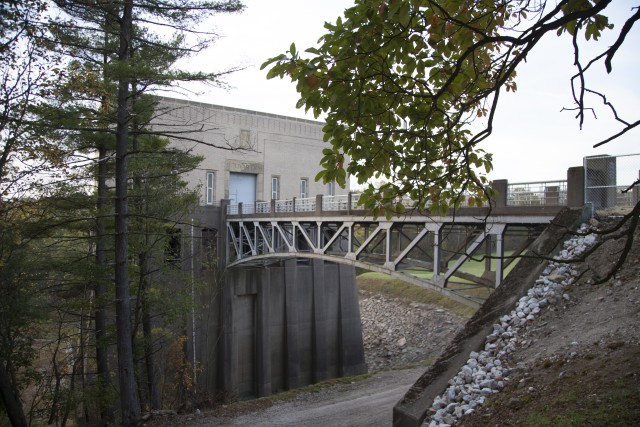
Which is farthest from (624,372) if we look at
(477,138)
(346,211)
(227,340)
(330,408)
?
(227,340)

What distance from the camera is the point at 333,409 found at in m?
13.8

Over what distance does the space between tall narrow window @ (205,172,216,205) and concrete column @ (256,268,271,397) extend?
21.5ft

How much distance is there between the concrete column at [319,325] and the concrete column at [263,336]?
257cm

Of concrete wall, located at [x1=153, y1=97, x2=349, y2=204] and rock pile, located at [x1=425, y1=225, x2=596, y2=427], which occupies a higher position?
concrete wall, located at [x1=153, y1=97, x2=349, y2=204]

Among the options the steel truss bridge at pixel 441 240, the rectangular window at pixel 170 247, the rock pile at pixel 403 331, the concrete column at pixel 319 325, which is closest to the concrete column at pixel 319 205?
the steel truss bridge at pixel 441 240

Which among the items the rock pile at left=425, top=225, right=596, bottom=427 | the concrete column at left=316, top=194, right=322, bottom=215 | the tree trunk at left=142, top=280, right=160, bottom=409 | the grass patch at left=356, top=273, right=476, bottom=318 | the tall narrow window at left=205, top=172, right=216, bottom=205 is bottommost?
the grass patch at left=356, top=273, right=476, bottom=318

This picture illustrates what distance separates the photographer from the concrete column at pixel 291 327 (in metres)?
25.8

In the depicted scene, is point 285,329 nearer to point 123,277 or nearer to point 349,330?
point 349,330

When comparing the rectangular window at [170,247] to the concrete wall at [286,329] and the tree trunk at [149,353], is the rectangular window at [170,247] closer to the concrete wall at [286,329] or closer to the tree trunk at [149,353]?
the tree trunk at [149,353]

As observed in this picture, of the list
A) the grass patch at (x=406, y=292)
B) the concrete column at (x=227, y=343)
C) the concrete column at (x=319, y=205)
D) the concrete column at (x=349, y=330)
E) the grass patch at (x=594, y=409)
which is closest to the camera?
the grass patch at (x=594, y=409)

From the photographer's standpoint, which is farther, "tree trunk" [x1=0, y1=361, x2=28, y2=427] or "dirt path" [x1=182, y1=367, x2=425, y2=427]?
"dirt path" [x1=182, y1=367, x2=425, y2=427]

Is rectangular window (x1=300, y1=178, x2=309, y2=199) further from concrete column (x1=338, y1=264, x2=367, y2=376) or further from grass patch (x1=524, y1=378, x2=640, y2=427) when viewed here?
grass patch (x1=524, y1=378, x2=640, y2=427)

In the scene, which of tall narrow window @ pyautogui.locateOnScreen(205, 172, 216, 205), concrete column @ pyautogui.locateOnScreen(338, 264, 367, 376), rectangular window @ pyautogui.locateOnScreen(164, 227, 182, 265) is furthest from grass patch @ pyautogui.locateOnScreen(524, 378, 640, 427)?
tall narrow window @ pyautogui.locateOnScreen(205, 172, 216, 205)

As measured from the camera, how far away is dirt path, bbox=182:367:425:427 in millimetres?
12242
